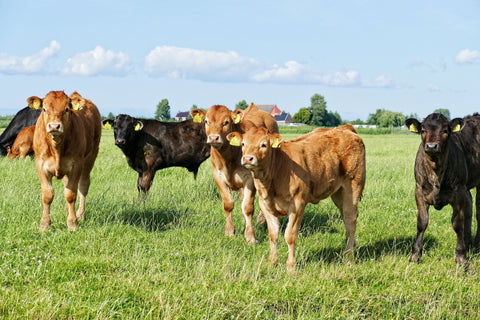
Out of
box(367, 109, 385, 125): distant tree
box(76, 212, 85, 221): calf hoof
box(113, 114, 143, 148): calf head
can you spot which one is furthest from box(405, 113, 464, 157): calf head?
box(367, 109, 385, 125): distant tree

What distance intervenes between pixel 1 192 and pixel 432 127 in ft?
25.7

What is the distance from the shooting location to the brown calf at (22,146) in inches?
647

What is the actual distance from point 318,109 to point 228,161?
12446 centimetres

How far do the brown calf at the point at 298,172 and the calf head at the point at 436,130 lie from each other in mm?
892

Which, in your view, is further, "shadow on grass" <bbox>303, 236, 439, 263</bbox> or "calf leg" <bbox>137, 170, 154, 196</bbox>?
"calf leg" <bbox>137, 170, 154, 196</bbox>

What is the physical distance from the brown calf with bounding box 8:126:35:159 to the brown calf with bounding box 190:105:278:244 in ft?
34.3

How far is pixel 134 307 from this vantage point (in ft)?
15.2

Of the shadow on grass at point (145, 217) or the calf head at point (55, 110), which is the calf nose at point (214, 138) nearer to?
the shadow on grass at point (145, 217)

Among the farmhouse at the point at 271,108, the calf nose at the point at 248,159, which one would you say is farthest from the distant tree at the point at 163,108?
the calf nose at the point at 248,159

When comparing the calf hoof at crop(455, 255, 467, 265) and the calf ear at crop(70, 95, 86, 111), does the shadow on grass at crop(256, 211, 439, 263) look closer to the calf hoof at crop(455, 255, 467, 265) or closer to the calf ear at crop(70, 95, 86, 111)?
the calf hoof at crop(455, 255, 467, 265)

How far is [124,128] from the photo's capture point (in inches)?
420

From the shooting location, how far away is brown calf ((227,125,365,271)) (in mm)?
5680

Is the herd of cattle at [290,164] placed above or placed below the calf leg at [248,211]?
above

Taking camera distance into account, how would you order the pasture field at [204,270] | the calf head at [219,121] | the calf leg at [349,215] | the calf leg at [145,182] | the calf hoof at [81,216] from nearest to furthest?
the pasture field at [204,270] < the calf leg at [349,215] < the calf head at [219,121] < the calf hoof at [81,216] < the calf leg at [145,182]
